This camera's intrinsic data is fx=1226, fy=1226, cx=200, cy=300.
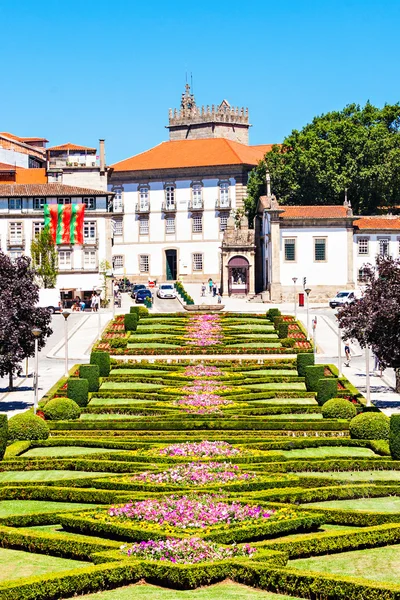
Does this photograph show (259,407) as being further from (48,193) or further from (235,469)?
(48,193)

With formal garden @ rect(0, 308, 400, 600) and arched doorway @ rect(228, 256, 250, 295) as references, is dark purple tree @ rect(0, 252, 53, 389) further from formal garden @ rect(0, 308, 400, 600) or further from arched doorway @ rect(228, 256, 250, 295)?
arched doorway @ rect(228, 256, 250, 295)

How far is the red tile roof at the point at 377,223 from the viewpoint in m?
79.5

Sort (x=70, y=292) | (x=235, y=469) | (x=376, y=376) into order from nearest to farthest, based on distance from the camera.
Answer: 1. (x=235, y=469)
2. (x=376, y=376)
3. (x=70, y=292)

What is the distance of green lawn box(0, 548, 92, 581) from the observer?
19.7 meters

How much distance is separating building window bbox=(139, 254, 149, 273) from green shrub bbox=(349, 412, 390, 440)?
233 ft

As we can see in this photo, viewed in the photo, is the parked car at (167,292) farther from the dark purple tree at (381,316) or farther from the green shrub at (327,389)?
the green shrub at (327,389)

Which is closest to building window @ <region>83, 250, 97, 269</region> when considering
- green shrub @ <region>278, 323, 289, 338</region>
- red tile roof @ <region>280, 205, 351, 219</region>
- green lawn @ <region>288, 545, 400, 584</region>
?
red tile roof @ <region>280, 205, 351, 219</region>

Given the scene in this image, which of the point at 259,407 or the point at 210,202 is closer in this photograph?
the point at 259,407

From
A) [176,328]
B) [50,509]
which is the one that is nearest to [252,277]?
[176,328]

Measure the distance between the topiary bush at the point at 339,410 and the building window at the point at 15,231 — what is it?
50504mm

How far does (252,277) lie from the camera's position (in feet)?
278

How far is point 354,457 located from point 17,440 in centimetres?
926

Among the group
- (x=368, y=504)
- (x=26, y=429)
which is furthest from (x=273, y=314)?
(x=368, y=504)

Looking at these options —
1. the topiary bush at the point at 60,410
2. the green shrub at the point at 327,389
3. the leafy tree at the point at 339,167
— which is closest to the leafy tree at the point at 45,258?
the leafy tree at the point at 339,167
